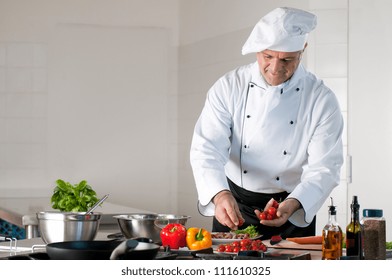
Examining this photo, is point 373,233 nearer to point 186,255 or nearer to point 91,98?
point 186,255

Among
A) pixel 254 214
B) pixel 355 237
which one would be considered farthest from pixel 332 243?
pixel 254 214

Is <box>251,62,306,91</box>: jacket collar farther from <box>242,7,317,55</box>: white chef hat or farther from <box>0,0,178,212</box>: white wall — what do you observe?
<box>0,0,178,212</box>: white wall

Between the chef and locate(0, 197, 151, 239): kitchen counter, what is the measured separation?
835 mm

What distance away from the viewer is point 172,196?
670 centimetres

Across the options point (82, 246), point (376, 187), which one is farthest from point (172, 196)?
point (82, 246)

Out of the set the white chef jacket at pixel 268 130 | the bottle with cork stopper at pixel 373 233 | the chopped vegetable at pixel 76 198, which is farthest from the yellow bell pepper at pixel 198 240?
the chopped vegetable at pixel 76 198

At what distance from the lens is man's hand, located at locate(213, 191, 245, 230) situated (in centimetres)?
273

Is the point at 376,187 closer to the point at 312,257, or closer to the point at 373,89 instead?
the point at 373,89

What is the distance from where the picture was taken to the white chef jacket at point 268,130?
321 centimetres

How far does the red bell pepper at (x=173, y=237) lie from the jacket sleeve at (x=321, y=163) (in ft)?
2.08

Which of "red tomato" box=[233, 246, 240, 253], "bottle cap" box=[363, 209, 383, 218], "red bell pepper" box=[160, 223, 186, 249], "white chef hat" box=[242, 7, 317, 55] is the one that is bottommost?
"red tomato" box=[233, 246, 240, 253]

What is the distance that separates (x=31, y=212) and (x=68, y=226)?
2155mm

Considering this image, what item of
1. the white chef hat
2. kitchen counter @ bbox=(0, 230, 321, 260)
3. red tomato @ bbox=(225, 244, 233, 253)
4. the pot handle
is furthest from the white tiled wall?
the pot handle

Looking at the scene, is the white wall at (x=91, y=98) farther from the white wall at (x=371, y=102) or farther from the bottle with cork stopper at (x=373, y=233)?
the bottle with cork stopper at (x=373, y=233)
